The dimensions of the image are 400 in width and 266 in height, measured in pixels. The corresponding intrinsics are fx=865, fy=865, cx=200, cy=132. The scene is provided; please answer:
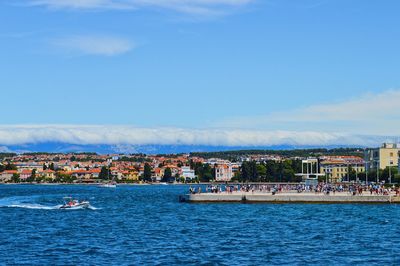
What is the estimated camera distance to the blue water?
39156 millimetres

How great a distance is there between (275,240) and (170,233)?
311 inches

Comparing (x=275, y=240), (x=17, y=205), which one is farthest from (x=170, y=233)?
(x=17, y=205)

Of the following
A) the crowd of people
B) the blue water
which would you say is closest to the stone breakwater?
the crowd of people

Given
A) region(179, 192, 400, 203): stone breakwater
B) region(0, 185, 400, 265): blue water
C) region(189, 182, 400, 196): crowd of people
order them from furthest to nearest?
1. region(189, 182, 400, 196): crowd of people
2. region(179, 192, 400, 203): stone breakwater
3. region(0, 185, 400, 265): blue water

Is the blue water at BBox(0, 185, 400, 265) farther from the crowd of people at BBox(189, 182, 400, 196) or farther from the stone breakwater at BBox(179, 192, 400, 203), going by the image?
the crowd of people at BBox(189, 182, 400, 196)

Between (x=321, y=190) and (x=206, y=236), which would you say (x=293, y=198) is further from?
(x=206, y=236)

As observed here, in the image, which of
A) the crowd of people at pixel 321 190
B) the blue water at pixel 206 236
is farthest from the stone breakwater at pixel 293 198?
the blue water at pixel 206 236

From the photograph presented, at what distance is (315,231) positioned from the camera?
52.4 m

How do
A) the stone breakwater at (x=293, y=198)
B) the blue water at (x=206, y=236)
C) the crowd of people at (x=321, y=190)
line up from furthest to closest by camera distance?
the crowd of people at (x=321, y=190), the stone breakwater at (x=293, y=198), the blue water at (x=206, y=236)

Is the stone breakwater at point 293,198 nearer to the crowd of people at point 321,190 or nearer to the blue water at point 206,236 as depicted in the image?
the crowd of people at point 321,190

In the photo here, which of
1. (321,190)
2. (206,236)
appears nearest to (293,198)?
(321,190)

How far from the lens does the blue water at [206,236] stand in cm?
3916

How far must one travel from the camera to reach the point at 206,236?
49.7 metres

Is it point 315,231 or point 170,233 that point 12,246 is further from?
point 315,231
